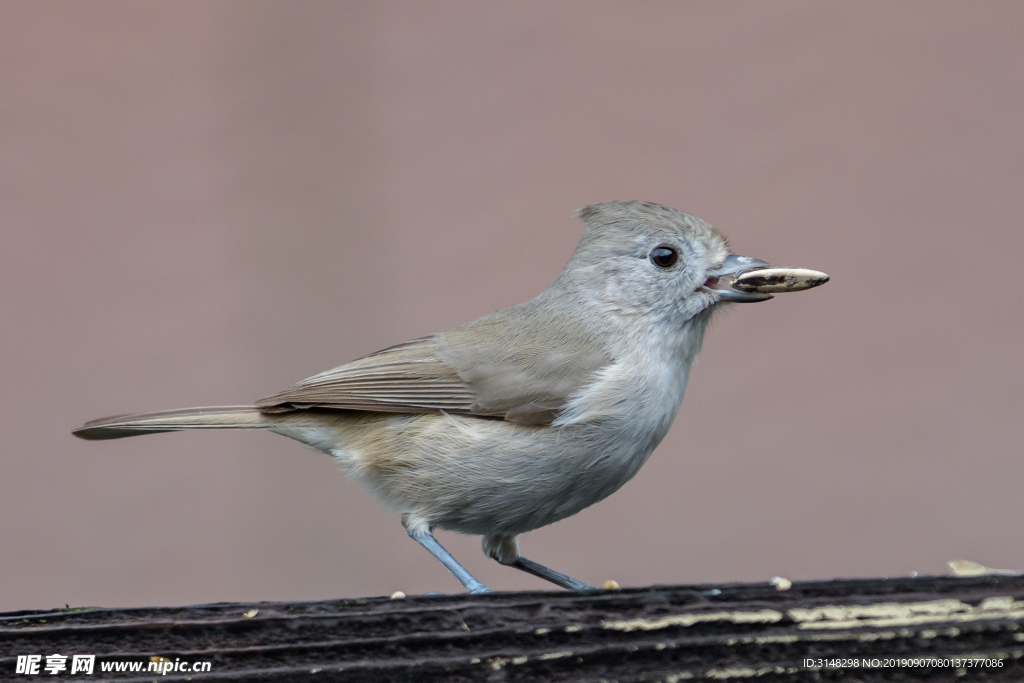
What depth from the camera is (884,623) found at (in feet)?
4.17

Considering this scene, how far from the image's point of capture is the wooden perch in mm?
1205

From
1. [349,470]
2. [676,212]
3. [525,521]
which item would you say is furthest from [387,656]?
[676,212]

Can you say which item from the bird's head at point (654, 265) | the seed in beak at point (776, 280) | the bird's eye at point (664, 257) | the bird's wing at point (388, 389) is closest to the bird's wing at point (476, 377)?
the bird's wing at point (388, 389)

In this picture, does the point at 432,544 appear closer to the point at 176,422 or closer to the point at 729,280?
the point at 176,422

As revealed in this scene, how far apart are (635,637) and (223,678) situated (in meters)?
0.58

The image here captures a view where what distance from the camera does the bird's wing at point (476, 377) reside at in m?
2.34

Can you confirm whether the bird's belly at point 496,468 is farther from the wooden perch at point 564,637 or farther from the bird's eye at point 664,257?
the wooden perch at point 564,637

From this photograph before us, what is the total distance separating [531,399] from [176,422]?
1.01 meters

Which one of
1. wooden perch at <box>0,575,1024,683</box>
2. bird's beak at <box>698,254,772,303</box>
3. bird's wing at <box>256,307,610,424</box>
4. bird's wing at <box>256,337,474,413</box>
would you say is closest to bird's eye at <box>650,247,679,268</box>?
bird's beak at <box>698,254,772,303</box>

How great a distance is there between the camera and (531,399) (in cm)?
232

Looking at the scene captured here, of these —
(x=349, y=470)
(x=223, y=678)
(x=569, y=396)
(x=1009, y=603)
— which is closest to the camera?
(x=223, y=678)

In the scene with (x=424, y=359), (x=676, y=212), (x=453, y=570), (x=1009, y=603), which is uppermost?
(x=676, y=212)

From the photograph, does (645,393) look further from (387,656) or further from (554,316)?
(387,656)

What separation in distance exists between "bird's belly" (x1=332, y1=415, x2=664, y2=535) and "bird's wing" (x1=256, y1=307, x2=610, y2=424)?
52mm
